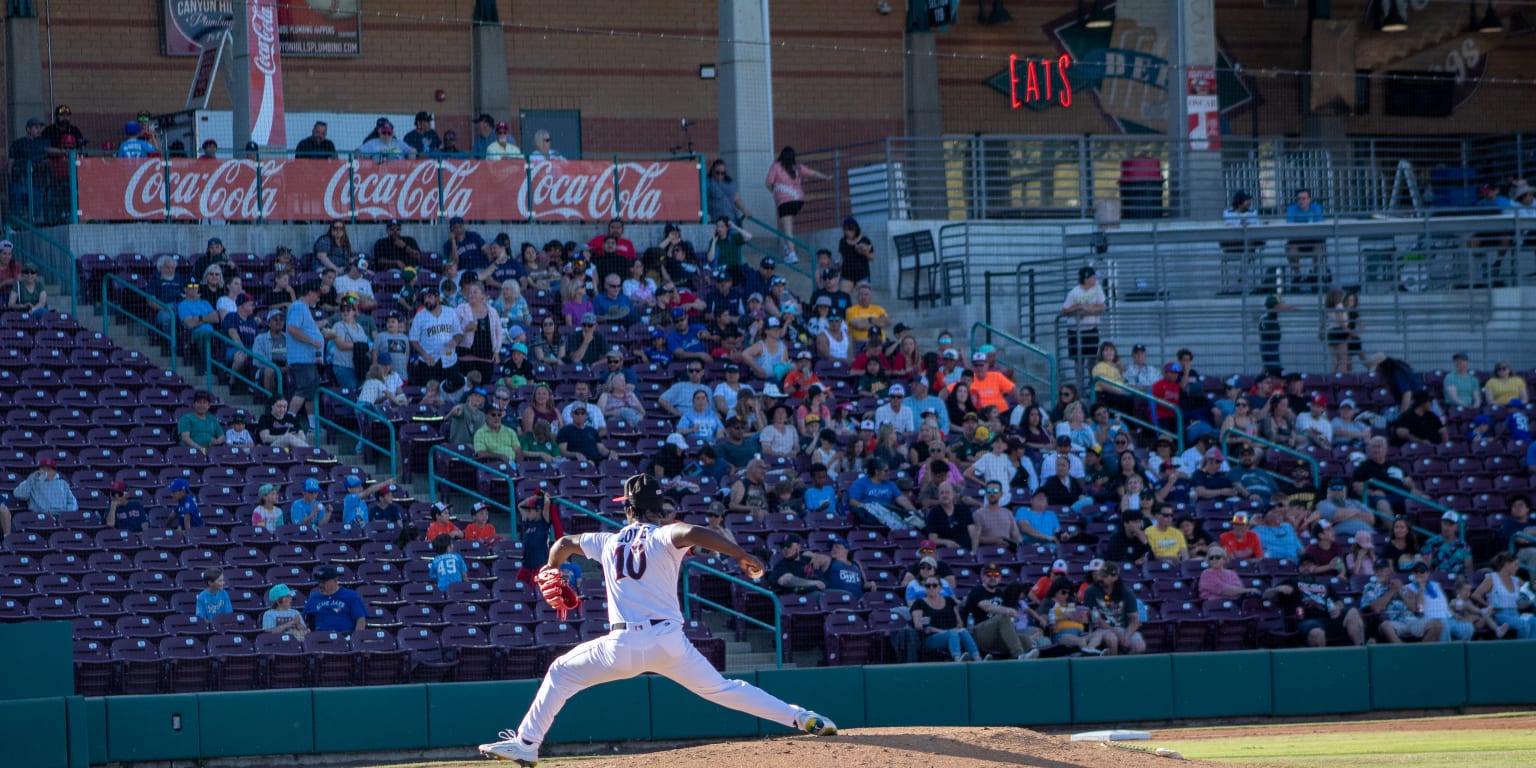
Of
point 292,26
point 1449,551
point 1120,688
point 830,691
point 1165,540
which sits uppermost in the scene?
point 292,26

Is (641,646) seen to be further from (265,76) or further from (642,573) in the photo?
(265,76)

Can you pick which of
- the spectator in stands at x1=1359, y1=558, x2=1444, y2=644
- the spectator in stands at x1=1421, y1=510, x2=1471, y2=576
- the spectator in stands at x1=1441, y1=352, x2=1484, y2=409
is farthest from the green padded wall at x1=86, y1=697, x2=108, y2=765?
the spectator in stands at x1=1441, y1=352, x2=1484, y2=409

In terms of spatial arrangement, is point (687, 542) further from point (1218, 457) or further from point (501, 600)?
point (1218, 457)

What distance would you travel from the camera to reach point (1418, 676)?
1822 centimetres

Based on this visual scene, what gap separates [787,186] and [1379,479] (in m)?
8.36

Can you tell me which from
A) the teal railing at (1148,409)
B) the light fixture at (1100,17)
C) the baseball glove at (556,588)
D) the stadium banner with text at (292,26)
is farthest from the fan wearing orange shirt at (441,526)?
the light fixture at (1100,17)

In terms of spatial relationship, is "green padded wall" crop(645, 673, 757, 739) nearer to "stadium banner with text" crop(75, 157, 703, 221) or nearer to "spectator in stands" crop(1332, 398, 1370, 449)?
"stadium banner with text" crop(75, 157, 703, 221)

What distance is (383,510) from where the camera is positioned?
18.1 meters

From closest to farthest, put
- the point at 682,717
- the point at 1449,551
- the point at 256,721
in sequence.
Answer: the point at 256,721
the point at 682,717
the point at 1449,551

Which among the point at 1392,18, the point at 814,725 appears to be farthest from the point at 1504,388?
the point at 814,725

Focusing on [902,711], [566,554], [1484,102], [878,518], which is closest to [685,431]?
[878,518]

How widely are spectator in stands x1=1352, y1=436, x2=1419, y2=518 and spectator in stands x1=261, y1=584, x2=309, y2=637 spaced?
36.0ft

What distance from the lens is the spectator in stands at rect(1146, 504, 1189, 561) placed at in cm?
1938

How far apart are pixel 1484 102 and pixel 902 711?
22457 millimetres
